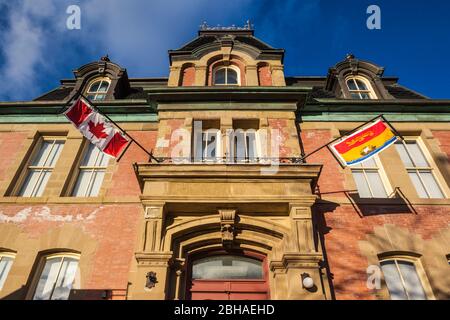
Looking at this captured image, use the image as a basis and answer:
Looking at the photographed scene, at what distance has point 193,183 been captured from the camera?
28.9 feet

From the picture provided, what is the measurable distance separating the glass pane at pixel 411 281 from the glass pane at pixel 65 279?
26.0ft

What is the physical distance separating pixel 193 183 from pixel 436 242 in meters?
6.30

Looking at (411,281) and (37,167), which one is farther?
(37,167)

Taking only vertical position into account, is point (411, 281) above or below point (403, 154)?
below

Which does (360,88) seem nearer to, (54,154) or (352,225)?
(352,225)

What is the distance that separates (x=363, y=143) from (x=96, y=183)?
779cm

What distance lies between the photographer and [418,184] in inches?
404

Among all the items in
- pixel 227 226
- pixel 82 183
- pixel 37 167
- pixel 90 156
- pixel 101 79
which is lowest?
pixel 227 226

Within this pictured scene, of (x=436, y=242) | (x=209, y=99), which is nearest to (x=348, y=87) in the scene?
(x=209, y=99)

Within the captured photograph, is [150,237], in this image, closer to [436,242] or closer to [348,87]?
→ [436,242]

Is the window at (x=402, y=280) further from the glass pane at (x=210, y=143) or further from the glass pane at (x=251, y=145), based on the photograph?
the glass pane at (x=210, y=143)

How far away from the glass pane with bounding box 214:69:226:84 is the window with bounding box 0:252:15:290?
8.83 metres

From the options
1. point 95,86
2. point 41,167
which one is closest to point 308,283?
point 41,167

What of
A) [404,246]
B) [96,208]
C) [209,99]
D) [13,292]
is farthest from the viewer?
[209,99]
